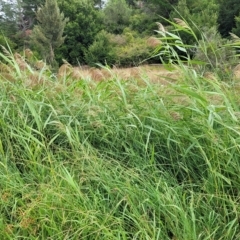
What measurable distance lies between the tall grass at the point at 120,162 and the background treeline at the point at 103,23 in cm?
2024

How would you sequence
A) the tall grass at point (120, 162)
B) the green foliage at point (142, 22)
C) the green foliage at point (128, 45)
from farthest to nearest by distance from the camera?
1. the green foliage at point (142, 22)
2. the green foliage at point (128, 45)
3. the tall grass at point (120, 162)

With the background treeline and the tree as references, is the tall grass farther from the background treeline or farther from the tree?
the tree

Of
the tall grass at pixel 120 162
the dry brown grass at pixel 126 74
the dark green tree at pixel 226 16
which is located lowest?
the dark green tree at pixel 226 16

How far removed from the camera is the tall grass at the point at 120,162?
1.37 meters

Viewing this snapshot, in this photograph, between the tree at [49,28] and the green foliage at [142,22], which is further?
the green foliage at [142,22]

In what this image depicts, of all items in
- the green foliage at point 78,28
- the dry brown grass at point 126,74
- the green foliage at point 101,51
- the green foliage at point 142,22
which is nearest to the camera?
the dry brown grass at point 126,74

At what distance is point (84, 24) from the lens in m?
27.7

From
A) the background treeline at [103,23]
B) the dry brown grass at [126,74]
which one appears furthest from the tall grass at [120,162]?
the background treeline at [103,23]

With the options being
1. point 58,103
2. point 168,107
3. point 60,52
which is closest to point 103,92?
point 58,103

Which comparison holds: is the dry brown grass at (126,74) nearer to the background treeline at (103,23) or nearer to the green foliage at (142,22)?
the background treeline at (103,23)

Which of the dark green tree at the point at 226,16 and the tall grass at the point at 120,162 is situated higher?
the tall grass at the point at 120,162

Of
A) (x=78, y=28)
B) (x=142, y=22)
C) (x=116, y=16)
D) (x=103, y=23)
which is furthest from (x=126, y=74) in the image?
(x=116, y=16)

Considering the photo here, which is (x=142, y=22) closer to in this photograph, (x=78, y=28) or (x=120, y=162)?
(x=78, y=28)

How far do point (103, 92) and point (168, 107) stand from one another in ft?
1.51
